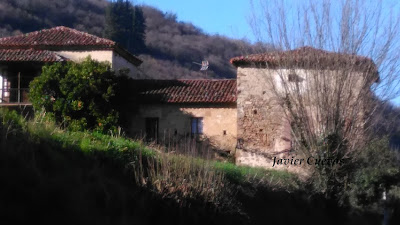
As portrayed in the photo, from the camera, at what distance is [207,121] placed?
1024 inches

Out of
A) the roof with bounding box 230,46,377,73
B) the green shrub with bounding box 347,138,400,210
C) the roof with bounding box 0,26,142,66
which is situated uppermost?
the roof with bounding box 0,26,142,66

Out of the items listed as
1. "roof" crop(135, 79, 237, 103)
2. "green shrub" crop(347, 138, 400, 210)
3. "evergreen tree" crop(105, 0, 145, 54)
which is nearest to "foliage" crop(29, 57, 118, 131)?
"roof" crop(135, 79, 237, 103)

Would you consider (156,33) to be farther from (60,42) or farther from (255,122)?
(255,122)

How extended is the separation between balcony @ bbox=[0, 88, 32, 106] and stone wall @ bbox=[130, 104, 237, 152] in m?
5.13

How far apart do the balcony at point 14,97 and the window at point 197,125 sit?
7.58 m

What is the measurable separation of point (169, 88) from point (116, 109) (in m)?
3.14

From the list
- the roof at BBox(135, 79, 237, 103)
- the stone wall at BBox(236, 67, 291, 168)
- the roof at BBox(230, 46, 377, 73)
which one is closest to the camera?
the roof at BBox(230, 46, 377, 73)

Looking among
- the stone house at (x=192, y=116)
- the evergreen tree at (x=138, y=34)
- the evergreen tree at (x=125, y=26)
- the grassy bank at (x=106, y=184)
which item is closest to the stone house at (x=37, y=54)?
the stone house at (x=192, y=116)

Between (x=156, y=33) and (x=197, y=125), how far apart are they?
5934cm

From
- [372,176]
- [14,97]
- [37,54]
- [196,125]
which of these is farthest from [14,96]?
[372,176]

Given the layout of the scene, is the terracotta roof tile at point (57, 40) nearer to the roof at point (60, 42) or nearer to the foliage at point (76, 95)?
the roof at point (60, 42)

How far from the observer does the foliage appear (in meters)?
23.6

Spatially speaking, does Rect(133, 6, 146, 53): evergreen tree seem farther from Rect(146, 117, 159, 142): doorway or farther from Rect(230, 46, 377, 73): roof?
Rect(230, 46, 377, 73): roof

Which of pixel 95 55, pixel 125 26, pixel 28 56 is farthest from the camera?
pixel 125 26
